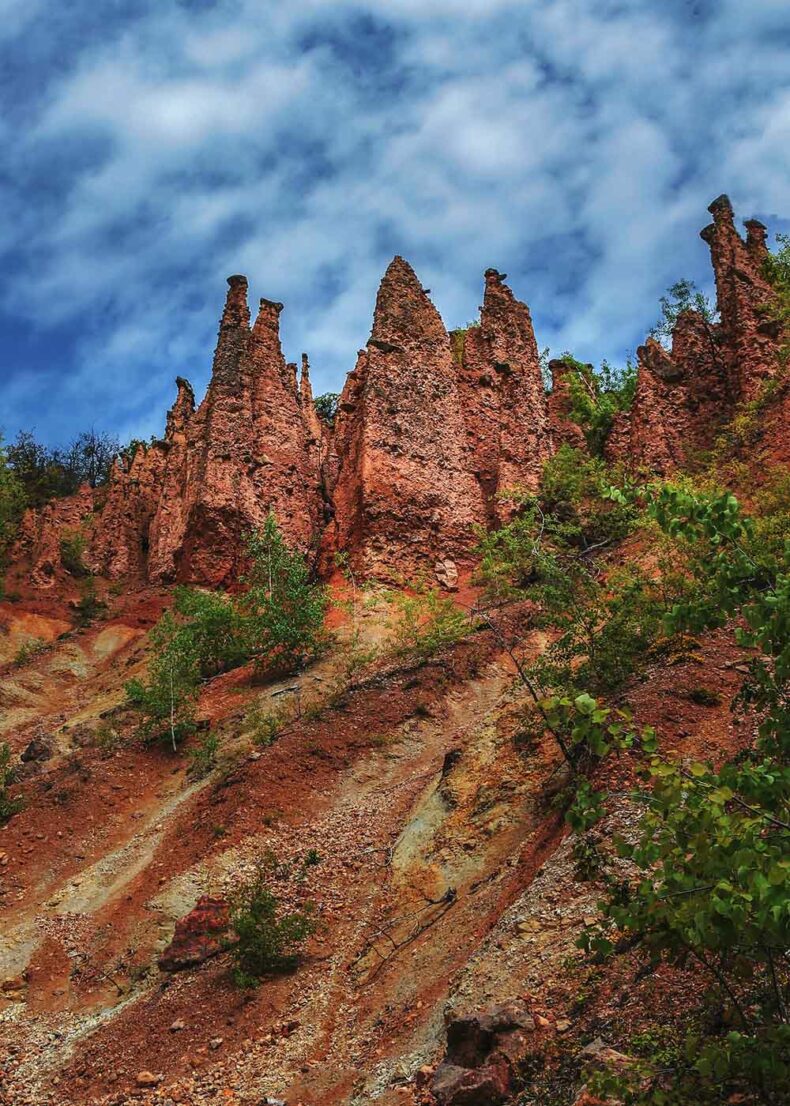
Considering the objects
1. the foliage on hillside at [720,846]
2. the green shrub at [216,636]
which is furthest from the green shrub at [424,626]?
the foliage on hillside at [720,846]

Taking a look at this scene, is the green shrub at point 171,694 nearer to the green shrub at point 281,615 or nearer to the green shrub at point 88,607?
the green shrub at point 281,615

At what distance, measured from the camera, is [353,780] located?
1666 centimetres

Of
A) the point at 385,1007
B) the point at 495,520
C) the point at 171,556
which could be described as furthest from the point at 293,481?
the point at 385,1007

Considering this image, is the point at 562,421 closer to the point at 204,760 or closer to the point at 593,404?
the point at 593,404

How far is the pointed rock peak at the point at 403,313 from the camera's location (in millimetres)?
29397

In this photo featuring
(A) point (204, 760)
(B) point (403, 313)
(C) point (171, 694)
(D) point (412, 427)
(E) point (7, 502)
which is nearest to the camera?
(A) point (204, 760)

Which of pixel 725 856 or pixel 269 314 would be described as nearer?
pixel 725 856

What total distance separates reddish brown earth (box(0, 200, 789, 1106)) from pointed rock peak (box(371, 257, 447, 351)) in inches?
4.2

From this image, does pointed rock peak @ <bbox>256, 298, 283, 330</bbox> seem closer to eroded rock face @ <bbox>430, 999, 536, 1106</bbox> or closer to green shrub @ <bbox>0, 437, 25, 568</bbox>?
green shrub @ <bbox>0, 437, 25, 568</bbox>

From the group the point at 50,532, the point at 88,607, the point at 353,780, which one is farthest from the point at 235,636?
the point at 50,532

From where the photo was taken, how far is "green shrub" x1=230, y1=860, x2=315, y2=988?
1123cm

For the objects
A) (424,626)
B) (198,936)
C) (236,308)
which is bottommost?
(198,936)

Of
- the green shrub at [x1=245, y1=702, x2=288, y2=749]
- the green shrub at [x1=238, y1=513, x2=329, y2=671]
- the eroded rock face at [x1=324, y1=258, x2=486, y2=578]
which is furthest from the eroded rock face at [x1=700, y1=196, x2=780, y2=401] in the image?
the green shrub at [x1=245, y1=702, x2=288, y2=749]

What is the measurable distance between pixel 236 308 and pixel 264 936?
2878 centimetres
